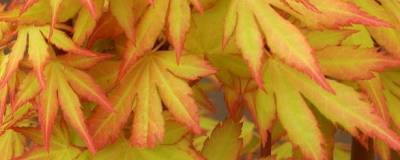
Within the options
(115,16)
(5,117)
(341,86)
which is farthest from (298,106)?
(5,117)

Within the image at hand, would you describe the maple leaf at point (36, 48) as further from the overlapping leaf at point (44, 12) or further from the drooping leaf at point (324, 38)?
the drooping leaf at point (324, 38)

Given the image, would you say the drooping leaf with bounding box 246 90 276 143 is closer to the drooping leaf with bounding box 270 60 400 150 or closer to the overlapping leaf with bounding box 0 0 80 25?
the drooping leaf with bounding box 270 60 400 150

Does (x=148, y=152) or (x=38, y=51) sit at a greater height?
(x=38, y=51)

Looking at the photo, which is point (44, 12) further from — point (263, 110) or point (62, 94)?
point (263, 110)

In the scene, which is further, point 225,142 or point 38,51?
point 225,142

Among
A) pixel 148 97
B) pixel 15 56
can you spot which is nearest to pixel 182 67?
pixel 148 97

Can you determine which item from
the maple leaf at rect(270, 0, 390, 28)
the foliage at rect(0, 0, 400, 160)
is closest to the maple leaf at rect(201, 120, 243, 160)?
the foliage at rect(0, 0, 400, 160)
